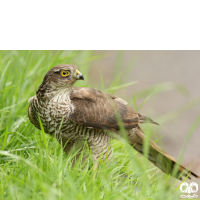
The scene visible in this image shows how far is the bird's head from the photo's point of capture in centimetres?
370

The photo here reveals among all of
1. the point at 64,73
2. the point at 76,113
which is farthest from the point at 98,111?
the point at 64,73

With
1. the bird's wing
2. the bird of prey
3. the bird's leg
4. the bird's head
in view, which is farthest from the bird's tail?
the bird's head

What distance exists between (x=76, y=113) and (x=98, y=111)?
0.34 m

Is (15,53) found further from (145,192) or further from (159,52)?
(159,52)

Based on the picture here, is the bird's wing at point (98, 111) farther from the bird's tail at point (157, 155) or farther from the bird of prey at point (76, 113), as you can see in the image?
the bird's tail at point (157, 155)

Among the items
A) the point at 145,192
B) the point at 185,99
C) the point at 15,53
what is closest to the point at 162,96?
the point at 185,99

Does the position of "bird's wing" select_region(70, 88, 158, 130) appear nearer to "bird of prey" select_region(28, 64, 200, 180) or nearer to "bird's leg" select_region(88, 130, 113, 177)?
"bird of prey" select_region(28, 64, 200, 180)

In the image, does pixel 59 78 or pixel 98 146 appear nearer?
pixel 59 78

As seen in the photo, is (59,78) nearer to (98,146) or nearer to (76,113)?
(76,113)

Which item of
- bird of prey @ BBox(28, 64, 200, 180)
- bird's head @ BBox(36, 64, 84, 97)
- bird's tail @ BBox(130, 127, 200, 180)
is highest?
bird's head @ BBox(36, 64, 84, 97)

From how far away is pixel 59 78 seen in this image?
370 cm

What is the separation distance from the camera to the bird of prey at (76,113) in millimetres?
3711

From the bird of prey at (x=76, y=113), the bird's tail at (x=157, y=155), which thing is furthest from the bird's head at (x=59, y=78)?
the bird's tail at (x=157, y=155)
